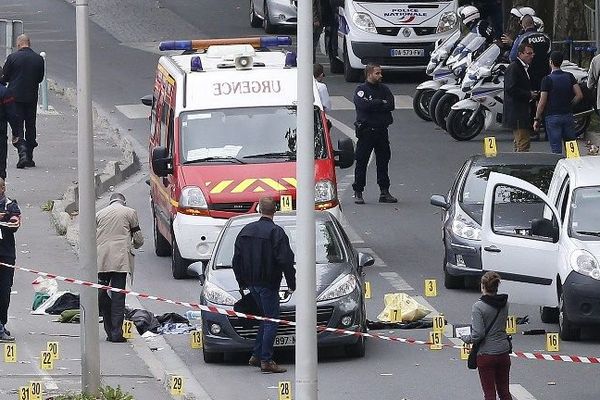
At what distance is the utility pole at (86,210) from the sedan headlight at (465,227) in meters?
5.67

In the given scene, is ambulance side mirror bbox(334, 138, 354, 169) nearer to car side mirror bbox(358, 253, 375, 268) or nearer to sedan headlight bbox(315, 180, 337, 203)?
sedan headlight bbox(315, 180, 337, 203)

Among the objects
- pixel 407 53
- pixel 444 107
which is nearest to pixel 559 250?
pixel 444 107

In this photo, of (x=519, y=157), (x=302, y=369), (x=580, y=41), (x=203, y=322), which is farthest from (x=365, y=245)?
(x=580, y=41)

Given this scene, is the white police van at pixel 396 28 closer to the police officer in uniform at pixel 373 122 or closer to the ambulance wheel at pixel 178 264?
the police officer in uniform at pixel 373 122

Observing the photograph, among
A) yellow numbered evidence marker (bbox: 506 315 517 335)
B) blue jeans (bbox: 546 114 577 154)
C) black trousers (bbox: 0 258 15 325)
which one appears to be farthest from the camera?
blue jeans (bbox: 546 114 577 154)

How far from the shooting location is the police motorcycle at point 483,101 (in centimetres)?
2836

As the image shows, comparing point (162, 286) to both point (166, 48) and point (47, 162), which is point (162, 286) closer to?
point (166, 48)

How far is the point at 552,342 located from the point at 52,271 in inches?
271

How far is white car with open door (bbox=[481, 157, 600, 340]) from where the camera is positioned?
53.1ft

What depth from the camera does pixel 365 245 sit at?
21734 millimetres

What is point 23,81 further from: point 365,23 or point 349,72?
point 349,72

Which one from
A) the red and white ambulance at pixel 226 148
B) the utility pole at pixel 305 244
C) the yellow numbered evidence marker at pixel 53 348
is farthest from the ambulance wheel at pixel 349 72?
the utility pole at pixel 305 244

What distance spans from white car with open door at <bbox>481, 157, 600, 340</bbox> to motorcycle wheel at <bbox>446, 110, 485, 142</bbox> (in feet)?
34.7

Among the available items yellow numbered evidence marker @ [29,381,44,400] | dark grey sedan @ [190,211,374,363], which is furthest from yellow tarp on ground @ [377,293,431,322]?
yellow numbered evidence marker @ [29,381,44,400]
